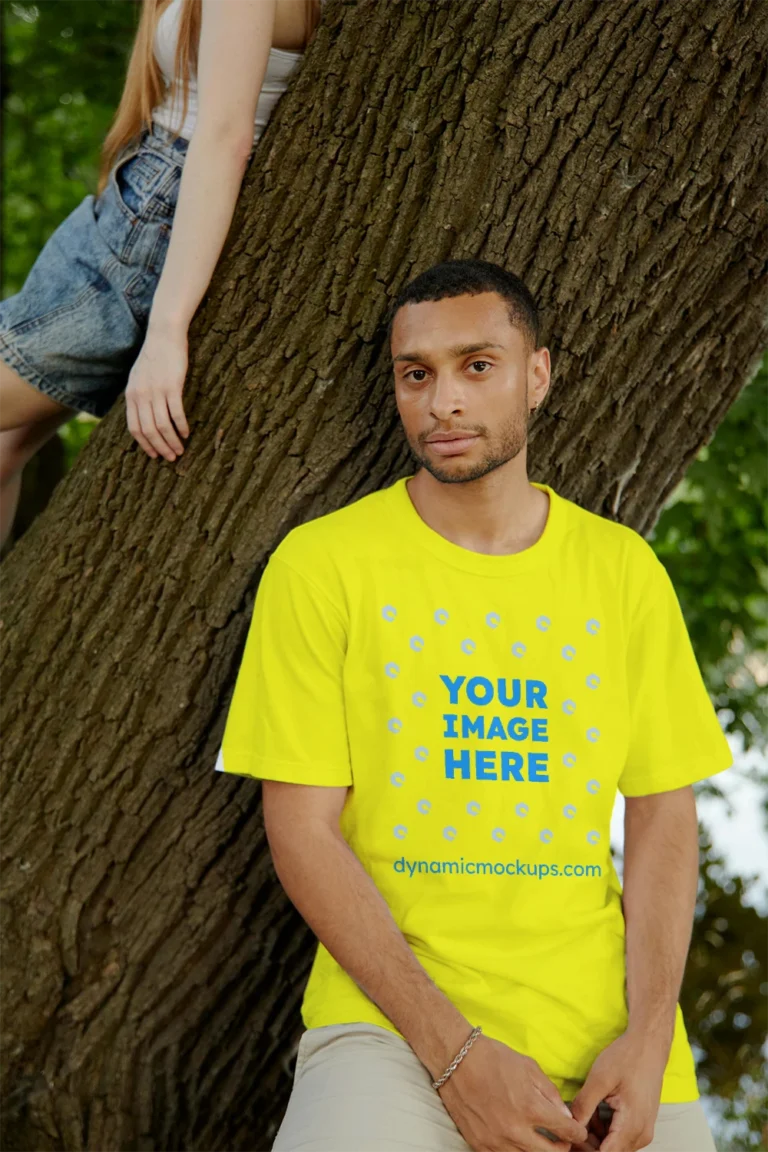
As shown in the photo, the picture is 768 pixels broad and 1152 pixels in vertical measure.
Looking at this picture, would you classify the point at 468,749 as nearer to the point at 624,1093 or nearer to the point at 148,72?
the point at 624,1093

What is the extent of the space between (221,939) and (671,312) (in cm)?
181

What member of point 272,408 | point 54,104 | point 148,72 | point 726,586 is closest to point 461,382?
point 272,408

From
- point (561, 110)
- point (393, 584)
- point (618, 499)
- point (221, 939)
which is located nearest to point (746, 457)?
point (618, 499)

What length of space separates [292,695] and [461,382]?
726mm

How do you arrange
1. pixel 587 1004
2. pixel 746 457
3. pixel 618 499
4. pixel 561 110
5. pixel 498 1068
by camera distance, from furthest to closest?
pixel 746 457 → pixel 618 499 → pixel 561 110 → pixel 587 1004 → pixel 498 1068

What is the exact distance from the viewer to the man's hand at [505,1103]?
2.09 m

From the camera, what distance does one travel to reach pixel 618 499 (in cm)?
301

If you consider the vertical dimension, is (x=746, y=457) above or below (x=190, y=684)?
above

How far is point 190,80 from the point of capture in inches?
105

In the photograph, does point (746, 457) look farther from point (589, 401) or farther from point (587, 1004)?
point (587, 1004)

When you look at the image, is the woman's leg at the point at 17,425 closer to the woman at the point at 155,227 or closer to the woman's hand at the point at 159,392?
the woman at the point at 155,227

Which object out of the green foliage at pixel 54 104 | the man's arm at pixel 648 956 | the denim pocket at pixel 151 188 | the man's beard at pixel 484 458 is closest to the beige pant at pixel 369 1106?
the man's arm at pixel 648 956

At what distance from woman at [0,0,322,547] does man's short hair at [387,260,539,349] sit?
1.59ft

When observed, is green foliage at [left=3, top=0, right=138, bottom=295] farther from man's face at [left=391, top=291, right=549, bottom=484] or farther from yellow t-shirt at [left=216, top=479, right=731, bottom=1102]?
yellow t-shirt at [left=216, top=479, right=731, bottom=1102]
